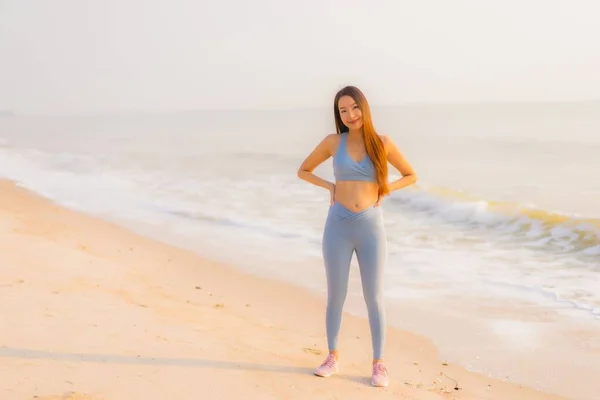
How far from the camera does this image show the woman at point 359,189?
430cm

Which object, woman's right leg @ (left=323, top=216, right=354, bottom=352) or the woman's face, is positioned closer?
the woman's face

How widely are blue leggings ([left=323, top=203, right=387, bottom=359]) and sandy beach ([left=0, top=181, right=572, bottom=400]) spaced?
0.59m

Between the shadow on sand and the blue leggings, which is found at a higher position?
the blue leggings

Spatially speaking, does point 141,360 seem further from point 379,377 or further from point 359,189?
point 359,189

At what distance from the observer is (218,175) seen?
2420 centimetres

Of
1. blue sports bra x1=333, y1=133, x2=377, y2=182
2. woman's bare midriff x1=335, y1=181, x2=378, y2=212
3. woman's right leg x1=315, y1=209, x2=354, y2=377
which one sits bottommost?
woman's right leg x1=315, y1=209, x2=354, y2=377

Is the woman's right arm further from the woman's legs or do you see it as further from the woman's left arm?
the woman's left arm

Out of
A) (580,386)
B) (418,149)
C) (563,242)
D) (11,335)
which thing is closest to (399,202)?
(563,242)

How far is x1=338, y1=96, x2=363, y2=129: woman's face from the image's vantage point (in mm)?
4293

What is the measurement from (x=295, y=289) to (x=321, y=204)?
7.46 metres

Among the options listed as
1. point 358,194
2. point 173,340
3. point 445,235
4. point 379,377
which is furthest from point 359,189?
point 445,235

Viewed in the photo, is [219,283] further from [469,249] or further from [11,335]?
[469,249]

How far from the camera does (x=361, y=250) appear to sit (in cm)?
441

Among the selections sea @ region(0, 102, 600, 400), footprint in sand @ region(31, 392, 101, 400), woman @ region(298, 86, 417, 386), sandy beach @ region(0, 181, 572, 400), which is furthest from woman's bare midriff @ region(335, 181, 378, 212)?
footprint in sand @ region(31, 392, 101, 400)
